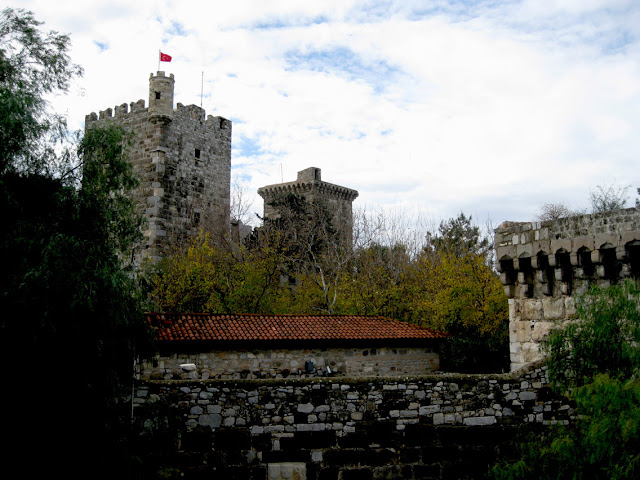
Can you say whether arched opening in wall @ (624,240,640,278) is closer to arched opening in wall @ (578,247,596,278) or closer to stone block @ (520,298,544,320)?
arched opening in wall @ (578,247,596,278)

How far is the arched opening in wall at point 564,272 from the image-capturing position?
436 inches

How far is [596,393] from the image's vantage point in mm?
9047

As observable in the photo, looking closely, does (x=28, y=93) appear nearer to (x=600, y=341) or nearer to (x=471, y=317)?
(x=600, y=341)

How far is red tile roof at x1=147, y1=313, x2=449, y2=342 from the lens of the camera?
15.7 m

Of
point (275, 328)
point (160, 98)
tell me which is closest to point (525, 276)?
point (275, 328)

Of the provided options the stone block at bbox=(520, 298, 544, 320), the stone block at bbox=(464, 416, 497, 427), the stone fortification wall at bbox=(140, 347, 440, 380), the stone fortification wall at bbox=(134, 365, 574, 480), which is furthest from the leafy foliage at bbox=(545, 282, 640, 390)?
the stone fortification wall at bbox=(140, 347, 440, 380)

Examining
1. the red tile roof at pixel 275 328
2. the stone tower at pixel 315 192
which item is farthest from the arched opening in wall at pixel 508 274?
the stone tower at pixel 315 192

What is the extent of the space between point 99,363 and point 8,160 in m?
3.22

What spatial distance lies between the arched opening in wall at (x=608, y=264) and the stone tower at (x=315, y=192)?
30719 mm

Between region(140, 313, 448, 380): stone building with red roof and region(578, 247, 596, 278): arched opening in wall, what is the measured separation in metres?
7.81

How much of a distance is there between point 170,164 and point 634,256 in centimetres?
2009

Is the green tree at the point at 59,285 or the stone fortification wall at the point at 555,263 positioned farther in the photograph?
the stone fortification wall at the point at 555,263

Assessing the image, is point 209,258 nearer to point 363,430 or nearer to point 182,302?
point 182,302

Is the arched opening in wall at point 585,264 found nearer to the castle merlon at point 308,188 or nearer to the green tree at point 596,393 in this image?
the green tree at point 596,393
